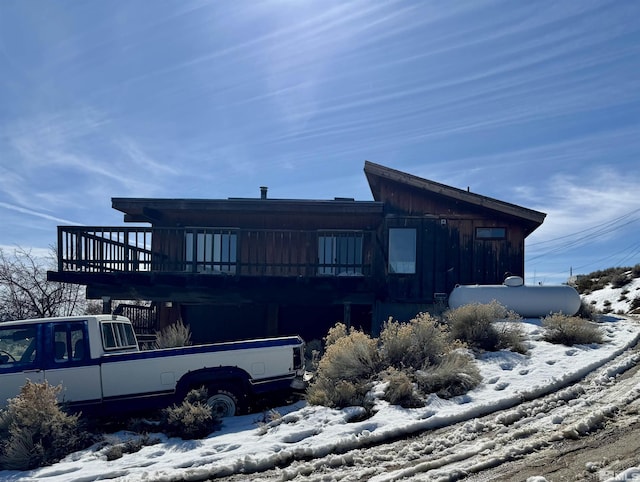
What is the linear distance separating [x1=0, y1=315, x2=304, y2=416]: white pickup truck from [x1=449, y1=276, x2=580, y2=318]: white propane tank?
6.34 metres

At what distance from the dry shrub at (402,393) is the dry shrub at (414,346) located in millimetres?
1031

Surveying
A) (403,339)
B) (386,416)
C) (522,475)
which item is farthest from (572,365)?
(522,475)

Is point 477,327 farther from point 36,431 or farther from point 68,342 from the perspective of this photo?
point 36,431

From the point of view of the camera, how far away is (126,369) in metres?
8.05

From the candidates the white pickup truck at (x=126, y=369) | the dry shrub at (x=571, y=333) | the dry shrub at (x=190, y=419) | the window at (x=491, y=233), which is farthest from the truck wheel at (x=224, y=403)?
the window at (x=491, y=233)

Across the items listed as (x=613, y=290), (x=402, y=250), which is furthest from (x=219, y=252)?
(x=613, y=290)

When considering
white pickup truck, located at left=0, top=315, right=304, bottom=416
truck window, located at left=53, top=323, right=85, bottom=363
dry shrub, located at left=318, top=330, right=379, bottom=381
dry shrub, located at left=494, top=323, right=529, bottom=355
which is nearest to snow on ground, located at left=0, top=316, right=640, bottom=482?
white pickup truck, located at left=0, top=315, right=304, bottom=416

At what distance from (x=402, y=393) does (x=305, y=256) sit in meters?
9.18

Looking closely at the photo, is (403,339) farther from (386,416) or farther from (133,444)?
(133,444)

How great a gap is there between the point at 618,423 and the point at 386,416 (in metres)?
2.63

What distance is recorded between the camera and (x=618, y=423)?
19.0ft

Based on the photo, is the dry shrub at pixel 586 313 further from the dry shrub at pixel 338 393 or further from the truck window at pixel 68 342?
the truck window at pixel 68 342

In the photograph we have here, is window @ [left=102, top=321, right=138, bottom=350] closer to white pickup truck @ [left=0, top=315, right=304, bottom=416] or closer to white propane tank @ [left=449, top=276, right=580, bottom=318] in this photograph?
white pickup truck @ [left=0, top=315, right=304, bottom=416]

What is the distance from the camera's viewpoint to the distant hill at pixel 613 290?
18562 mm
